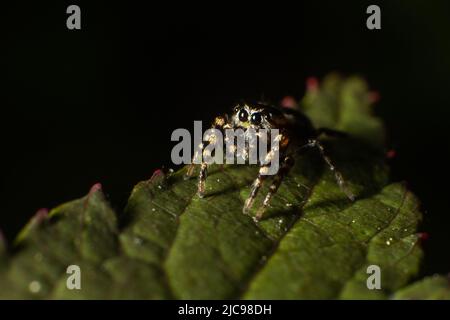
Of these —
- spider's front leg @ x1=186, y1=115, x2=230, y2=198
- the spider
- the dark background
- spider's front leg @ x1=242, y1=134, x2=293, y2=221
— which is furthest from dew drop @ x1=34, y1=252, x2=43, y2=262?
the dark background

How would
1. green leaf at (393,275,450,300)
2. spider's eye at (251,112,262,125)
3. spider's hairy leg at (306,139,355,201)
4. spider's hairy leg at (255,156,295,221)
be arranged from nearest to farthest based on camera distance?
green leaf at (393,275,450,300) < spider's hairy leg at (255,156,295,221) < spider's hairy leg at (306,139,355,201) < spider's eye at (251,112,262,125)

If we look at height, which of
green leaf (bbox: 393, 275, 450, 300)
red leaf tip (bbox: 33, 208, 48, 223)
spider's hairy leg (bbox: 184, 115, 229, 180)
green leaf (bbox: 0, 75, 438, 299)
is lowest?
green leaf (bbox: 393, 275, 450, 300)

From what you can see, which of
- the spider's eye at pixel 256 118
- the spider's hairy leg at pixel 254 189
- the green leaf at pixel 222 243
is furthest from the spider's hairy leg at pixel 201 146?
the spider's hairy leg at pixel 254 189

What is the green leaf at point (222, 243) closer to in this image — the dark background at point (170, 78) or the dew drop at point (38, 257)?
the dew drop at point (38, 257)

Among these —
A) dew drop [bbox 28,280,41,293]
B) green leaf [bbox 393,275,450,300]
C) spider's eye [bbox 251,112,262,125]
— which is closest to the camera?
dew drop [bbox 28,280,41,293]

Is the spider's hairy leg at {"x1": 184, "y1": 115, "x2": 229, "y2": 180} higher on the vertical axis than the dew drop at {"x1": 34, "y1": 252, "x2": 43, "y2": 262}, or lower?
higher

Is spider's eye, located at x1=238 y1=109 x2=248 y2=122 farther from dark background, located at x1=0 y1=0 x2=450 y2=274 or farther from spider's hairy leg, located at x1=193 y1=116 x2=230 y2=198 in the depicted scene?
dark background, located at x1=0 y1=0 x2=450 y2=274

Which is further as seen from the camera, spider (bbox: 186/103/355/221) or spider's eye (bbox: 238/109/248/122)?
spider's eye (bbox: 238/109/248/122)
